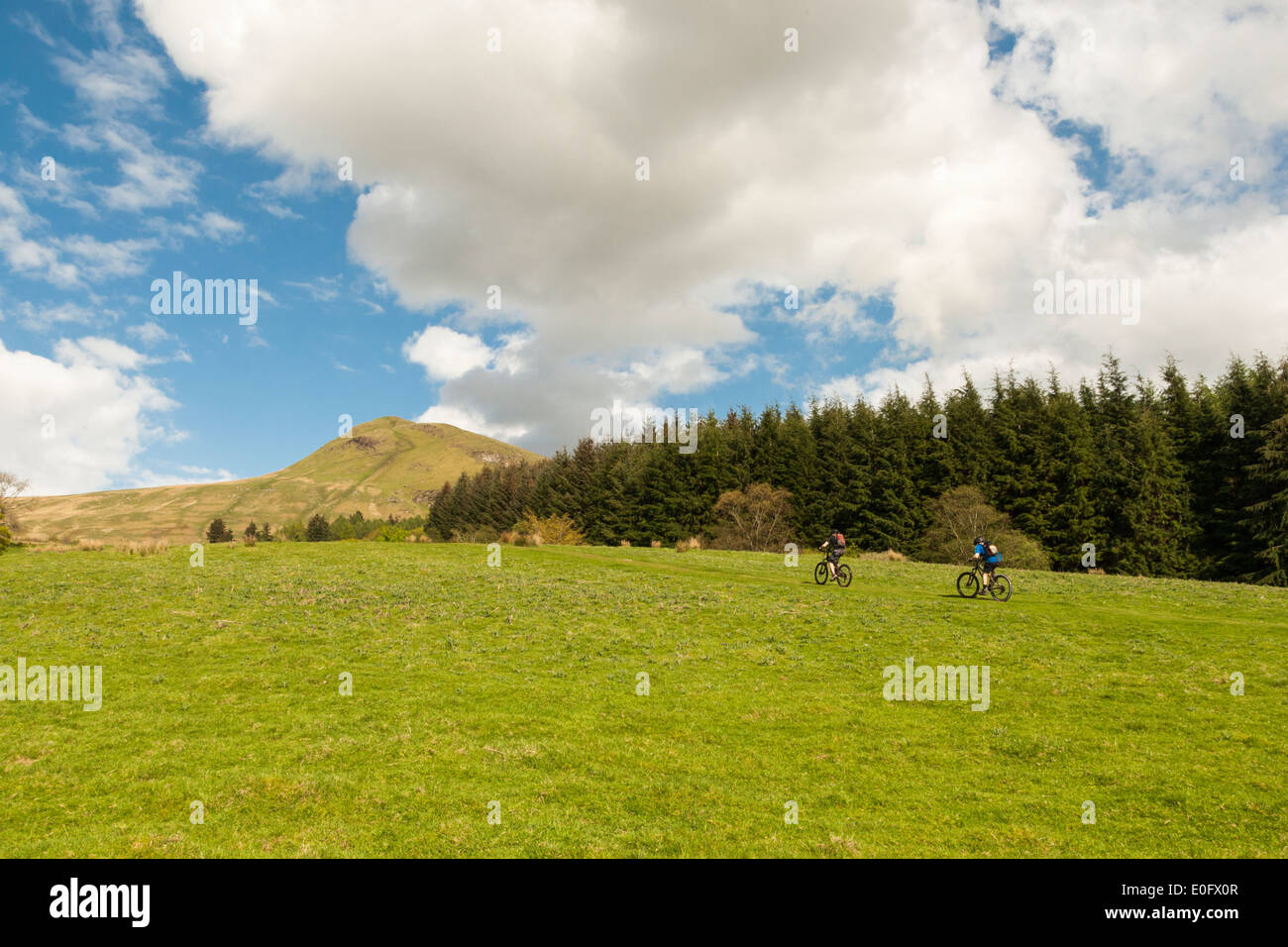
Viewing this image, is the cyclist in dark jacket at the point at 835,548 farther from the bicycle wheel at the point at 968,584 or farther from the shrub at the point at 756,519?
the shrub at the point at 756,519

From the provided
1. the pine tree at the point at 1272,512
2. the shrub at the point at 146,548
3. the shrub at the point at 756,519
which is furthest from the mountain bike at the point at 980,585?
the shrub at the point at 146,548

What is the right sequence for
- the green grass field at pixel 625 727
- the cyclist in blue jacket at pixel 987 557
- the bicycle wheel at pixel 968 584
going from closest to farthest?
the green grass field at pixel 625 727 → the cyclist in blue jacket at pixel 987 557 → the bicycle wheel at pixel 968 584

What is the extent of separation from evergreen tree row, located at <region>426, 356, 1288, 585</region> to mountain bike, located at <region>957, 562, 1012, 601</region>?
34.7 m

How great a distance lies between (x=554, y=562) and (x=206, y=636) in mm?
20884

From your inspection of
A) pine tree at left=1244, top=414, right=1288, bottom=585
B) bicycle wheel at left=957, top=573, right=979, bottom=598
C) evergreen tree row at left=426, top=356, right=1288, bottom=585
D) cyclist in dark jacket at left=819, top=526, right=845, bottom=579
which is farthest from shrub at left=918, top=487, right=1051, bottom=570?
cyclist in dark jacket at left=819, top=526, right=845, bottom=579

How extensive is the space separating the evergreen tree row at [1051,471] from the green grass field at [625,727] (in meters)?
40.6

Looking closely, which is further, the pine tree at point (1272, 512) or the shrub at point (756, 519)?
the shrub at point (756, 519)

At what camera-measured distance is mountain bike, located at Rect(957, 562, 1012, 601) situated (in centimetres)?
2748

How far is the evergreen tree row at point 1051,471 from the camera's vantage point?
5788 cm

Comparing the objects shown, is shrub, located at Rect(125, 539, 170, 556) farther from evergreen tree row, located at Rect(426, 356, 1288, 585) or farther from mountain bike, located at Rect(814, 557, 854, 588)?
evergreen tree row, located at Rect(426, 356, 1288, 585)

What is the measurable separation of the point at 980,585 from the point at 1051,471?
4728 centimetres

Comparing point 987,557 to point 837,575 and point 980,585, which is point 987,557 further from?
point 837,575
